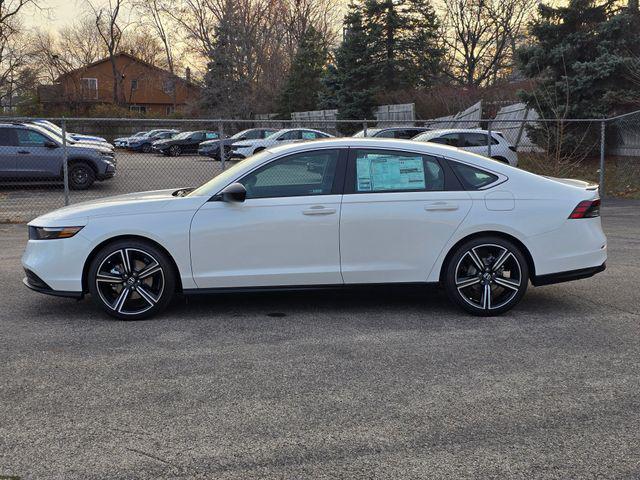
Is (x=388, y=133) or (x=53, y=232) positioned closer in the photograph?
(x=53, y=232)

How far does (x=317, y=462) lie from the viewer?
327 cm

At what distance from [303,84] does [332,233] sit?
4426 centimetres

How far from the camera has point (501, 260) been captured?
5.75m

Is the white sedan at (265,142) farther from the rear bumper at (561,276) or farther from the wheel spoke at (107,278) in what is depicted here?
the rear bumper at (561,276)

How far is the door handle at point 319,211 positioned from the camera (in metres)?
5.64

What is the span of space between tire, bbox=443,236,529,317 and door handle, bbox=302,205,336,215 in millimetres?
1149

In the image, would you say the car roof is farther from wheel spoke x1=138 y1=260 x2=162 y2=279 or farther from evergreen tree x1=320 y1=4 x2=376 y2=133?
evergreen tree x1=320 y1=4 x2=376 y2=133

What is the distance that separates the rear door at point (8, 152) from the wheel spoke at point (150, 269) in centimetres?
1177

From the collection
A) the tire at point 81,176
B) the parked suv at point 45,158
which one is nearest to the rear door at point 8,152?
the parked suv at point 45,158

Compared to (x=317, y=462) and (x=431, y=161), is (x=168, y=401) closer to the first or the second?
(x=317, y=462)

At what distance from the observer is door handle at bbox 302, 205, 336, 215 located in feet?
18.5

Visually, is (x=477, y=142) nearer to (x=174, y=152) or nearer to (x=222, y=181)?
(x=174, y=152)

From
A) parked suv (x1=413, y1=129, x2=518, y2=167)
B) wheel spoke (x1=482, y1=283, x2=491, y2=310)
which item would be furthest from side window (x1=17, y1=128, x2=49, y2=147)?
wheel spoke (x1=482, y1=283, x2=491, y2=310)

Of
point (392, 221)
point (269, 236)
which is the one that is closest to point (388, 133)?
point (392, 221)
